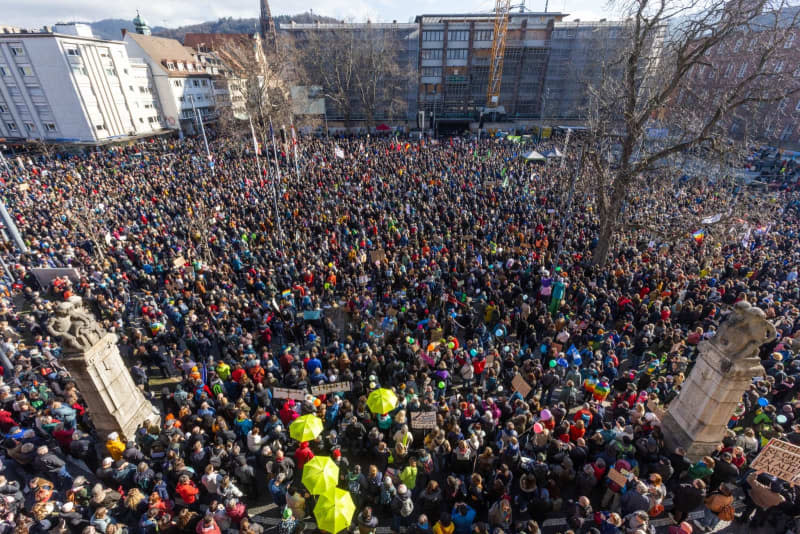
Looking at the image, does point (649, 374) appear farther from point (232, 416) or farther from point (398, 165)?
point (398, 165)

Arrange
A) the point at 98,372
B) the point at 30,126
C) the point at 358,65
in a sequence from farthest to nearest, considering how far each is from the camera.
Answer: the point at 358,65, the point at 30,126, the point at 98,372

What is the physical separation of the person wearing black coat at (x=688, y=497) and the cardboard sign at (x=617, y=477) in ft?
2.64

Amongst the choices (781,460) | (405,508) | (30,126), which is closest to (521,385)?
(405,508)

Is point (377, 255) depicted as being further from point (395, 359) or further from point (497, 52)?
point (497, 52)

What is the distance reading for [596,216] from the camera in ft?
65.8

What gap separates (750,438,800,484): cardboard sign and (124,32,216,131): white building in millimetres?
51912

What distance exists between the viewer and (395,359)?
30.6 feet

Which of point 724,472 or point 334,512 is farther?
point 724,472

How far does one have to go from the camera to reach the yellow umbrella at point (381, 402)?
7312 mm

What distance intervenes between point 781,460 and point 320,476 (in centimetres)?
729

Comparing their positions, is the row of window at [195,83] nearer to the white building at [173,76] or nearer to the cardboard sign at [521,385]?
the white building at [173,76]

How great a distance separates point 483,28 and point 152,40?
4211cm

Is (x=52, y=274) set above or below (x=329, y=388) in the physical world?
below

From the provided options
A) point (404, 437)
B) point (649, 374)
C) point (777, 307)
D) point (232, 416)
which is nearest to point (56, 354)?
point (232, 416)
